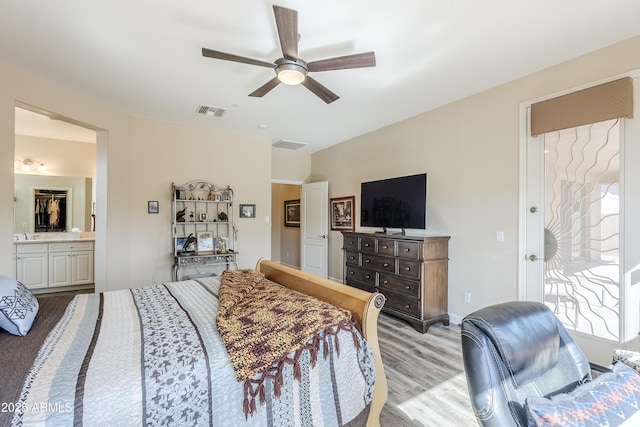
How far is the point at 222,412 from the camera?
4.07 feet

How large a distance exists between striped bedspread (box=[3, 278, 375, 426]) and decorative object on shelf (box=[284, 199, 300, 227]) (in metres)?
5.18

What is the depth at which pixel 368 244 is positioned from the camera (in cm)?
400

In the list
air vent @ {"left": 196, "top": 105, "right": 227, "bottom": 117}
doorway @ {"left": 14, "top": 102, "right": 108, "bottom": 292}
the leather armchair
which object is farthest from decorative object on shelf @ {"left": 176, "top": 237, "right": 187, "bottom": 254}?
the leather armchair

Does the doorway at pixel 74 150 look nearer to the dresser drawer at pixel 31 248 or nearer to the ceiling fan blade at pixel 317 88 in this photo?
the dresser drawer at pixel 31 248

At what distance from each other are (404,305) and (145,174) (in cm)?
401

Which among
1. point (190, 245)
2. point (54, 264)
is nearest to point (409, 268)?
point (190, 245)

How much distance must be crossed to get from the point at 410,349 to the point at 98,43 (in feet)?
12.8

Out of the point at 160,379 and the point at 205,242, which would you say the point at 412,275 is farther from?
the point at 205,242

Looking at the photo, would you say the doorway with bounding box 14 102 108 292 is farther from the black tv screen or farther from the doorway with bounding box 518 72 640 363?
the doorway with bounding box 518 72 640 363

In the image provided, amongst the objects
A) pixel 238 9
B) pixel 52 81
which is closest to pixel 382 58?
pixel 238 9

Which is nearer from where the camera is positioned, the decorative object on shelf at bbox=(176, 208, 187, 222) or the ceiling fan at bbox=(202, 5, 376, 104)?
the ceiling fan at bbox=(202, 5, 376, 104)

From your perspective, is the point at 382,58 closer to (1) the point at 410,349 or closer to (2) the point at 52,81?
(1) the point at 410,349

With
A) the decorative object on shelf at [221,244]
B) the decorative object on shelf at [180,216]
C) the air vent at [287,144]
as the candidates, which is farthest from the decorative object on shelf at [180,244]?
the air vent at [287,144]

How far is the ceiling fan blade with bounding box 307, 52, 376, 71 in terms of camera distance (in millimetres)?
2102
